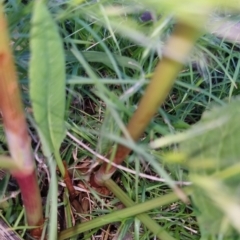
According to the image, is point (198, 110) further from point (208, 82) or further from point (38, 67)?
point (38, 67)

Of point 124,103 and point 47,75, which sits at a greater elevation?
point 47,75

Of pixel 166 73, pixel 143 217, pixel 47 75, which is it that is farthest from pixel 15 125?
pixel 143 217

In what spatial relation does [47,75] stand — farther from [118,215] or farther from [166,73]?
[118,215]

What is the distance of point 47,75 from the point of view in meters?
0.54

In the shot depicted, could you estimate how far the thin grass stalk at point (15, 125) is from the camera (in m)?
0.46

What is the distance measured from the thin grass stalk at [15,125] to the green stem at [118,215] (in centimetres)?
8

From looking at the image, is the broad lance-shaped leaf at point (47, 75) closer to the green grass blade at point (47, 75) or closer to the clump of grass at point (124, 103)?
the green grass blade at point (47, 75)

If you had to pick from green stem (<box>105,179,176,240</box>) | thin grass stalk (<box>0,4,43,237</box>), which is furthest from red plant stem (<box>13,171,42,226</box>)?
green stem (<box>105,179,176,240</box>)

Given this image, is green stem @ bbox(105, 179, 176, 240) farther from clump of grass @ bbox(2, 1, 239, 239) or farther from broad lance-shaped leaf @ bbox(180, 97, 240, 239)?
broad lance-shaped leaf @ bbox(180, 97, 240, 239)

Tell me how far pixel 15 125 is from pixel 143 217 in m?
0.30

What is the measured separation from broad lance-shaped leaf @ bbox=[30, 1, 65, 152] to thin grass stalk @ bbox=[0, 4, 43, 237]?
4 cm

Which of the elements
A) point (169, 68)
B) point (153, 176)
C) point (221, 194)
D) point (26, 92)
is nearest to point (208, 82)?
point (153, 176)

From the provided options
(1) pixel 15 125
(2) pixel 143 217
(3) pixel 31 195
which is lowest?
(2) pixel 143 217

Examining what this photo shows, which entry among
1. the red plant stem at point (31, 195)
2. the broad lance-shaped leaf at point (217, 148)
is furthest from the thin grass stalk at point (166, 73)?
the red plant stem at point (31, 195)
